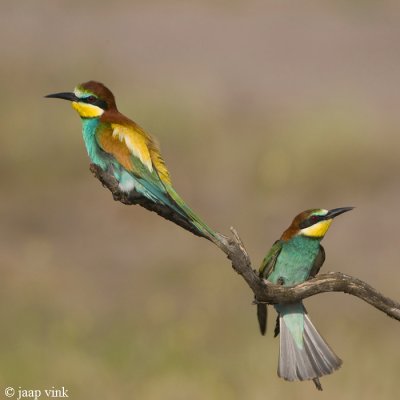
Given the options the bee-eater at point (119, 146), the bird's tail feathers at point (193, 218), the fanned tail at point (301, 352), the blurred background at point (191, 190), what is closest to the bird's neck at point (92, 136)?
the bee-eater at point (119, 146)

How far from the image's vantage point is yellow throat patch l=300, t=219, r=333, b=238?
4137 millimetres

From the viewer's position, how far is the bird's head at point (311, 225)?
4.07 m

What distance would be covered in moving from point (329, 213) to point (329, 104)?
26.5 feet

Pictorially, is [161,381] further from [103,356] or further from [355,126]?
[355,126]

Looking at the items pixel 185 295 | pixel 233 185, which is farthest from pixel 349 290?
pixel 233 185

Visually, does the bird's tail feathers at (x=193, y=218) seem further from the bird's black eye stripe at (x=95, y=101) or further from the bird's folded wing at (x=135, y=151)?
the bird's black eye stripe at (x=95, y=101)

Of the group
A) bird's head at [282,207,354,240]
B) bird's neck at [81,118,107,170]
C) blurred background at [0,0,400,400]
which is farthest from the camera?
blurred background at [0,0,400,400]

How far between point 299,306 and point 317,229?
316 millimetres

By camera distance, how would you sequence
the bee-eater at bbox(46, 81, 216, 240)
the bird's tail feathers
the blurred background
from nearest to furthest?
the bird's tail feathers, the bee-eater at bbox(46, 81, 216, 240), the blurred background

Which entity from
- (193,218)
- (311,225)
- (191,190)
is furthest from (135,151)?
(191,190)

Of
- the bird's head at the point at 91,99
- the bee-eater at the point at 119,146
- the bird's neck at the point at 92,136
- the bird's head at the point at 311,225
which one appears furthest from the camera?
the bird's head at the point at 311,225

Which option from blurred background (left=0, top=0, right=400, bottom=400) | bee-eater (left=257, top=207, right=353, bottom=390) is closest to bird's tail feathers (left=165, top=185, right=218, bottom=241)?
bee-eater (left=257, top=207, right=353, bottom=390)

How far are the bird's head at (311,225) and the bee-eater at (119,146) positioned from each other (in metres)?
0.65

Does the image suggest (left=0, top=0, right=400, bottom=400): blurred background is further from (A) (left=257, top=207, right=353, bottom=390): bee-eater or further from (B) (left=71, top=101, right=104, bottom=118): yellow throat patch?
(B) (left=71, top=101, right=104, bottom=118): yellow throat patch
